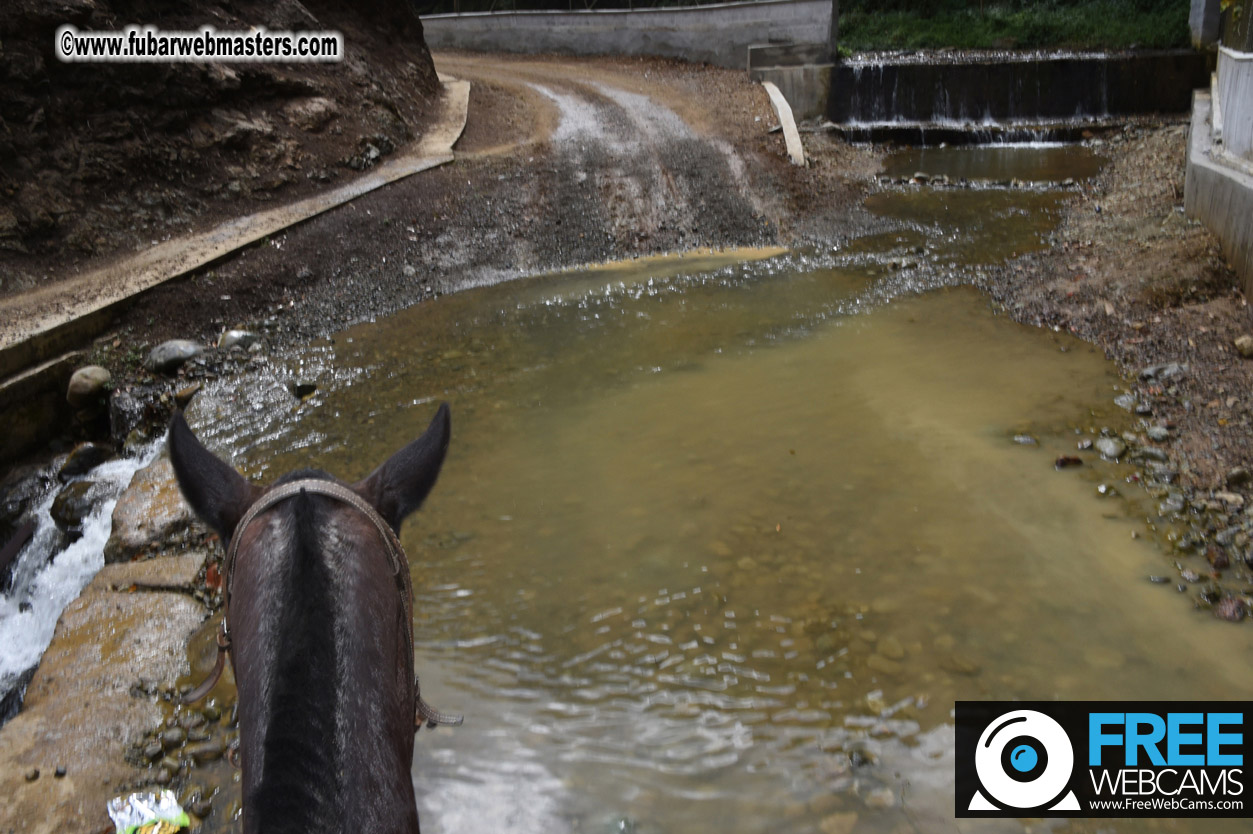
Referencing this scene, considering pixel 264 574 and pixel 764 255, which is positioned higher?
pixel 264 574

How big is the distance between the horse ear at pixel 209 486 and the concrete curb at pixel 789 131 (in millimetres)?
11483

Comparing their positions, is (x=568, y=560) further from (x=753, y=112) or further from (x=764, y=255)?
(x=753, y=112)

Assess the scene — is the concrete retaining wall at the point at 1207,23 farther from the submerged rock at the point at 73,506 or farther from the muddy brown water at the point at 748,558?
the submerged rock at the point at 73,506

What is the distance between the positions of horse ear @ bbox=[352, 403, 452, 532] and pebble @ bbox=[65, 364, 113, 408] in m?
6.42

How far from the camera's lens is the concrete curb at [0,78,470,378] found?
710 cm

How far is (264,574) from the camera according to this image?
1.55 m

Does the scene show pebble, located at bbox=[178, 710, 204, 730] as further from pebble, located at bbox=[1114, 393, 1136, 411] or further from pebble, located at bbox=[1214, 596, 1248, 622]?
pebble, located at bbox=[1114, 393, 1136, 411]

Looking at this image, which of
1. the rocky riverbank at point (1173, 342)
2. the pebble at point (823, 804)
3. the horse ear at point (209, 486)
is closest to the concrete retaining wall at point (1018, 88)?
the rocky riverbank at point (1173, 342)

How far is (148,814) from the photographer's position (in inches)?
120

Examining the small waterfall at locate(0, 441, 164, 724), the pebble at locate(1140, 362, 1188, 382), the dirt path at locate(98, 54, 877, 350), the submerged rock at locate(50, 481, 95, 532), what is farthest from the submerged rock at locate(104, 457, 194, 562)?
the pebble at locate(1140, 362, 1188, 382)

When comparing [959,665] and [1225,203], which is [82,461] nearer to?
[959,665]

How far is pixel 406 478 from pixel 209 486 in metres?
0.42

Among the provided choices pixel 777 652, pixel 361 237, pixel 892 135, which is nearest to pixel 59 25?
pixel 361 237

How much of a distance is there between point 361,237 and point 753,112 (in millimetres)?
7603
